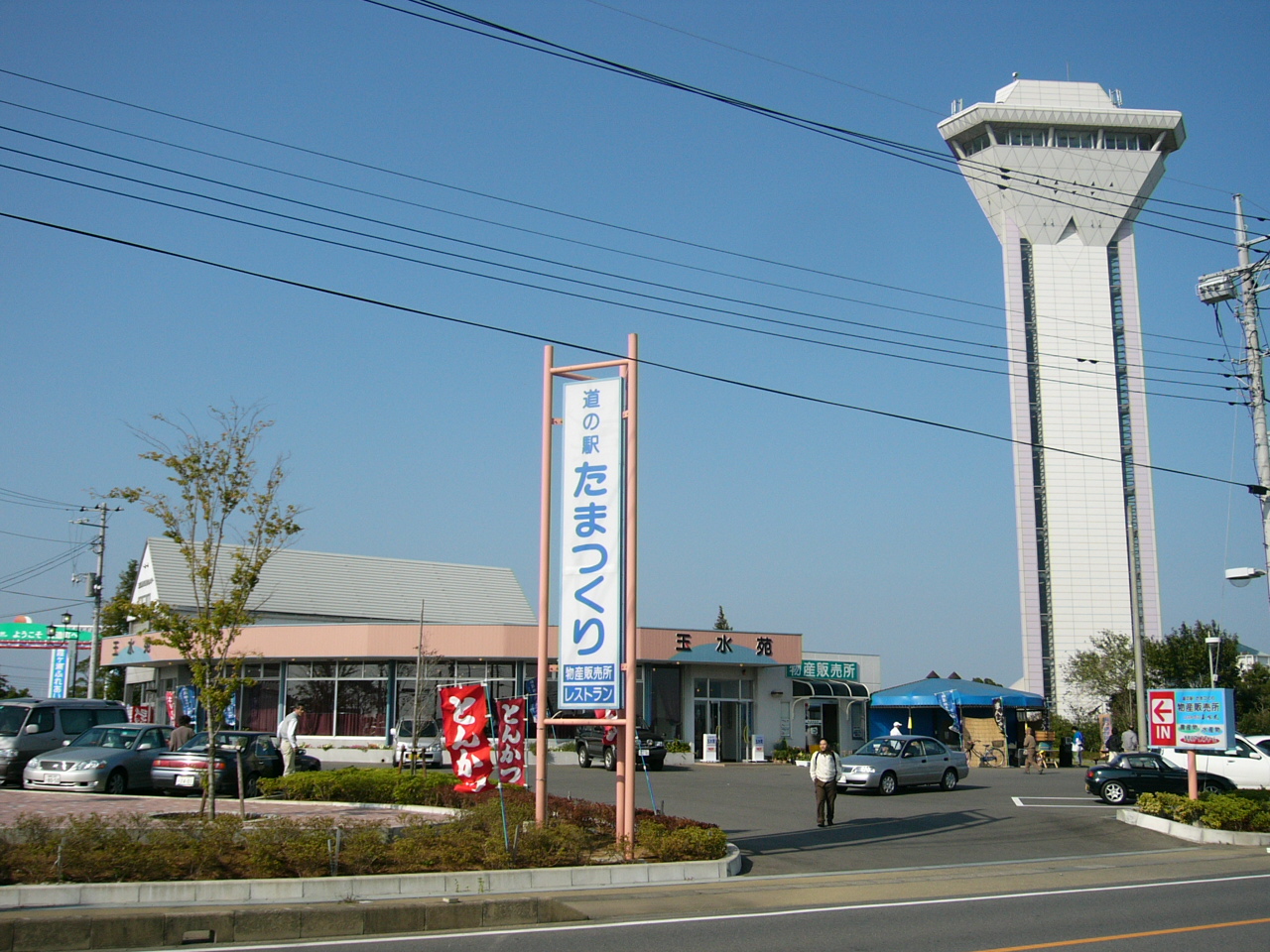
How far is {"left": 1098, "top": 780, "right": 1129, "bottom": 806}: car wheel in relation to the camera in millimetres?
26500

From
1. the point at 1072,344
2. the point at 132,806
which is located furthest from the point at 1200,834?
the point at 1072,344

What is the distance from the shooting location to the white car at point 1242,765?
2886 cm

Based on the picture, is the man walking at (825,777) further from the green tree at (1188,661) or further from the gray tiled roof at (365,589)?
the green tree at (1188,661)

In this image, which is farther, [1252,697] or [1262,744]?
[1252,697]

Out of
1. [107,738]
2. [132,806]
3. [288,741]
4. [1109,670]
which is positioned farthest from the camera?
[1109,670]

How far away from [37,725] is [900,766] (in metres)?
20.5

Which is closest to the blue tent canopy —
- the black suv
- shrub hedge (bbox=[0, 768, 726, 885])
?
the black suv

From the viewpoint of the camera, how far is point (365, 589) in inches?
2149

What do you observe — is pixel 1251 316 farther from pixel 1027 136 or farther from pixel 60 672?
pixel 1027 136

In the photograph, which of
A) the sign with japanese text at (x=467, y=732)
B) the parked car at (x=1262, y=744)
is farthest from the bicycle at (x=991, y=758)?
the sign with japanese text at (x=467, y=732)

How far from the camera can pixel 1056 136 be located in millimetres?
93500

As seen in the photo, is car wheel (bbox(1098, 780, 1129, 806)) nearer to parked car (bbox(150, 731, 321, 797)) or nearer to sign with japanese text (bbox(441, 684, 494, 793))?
sign with japanese text (bbox(441, 684, 494, 793))

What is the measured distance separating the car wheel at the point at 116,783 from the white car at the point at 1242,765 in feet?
83.5

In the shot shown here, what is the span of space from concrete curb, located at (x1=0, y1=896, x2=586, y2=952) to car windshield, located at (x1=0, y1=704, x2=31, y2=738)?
1542 centimetres
